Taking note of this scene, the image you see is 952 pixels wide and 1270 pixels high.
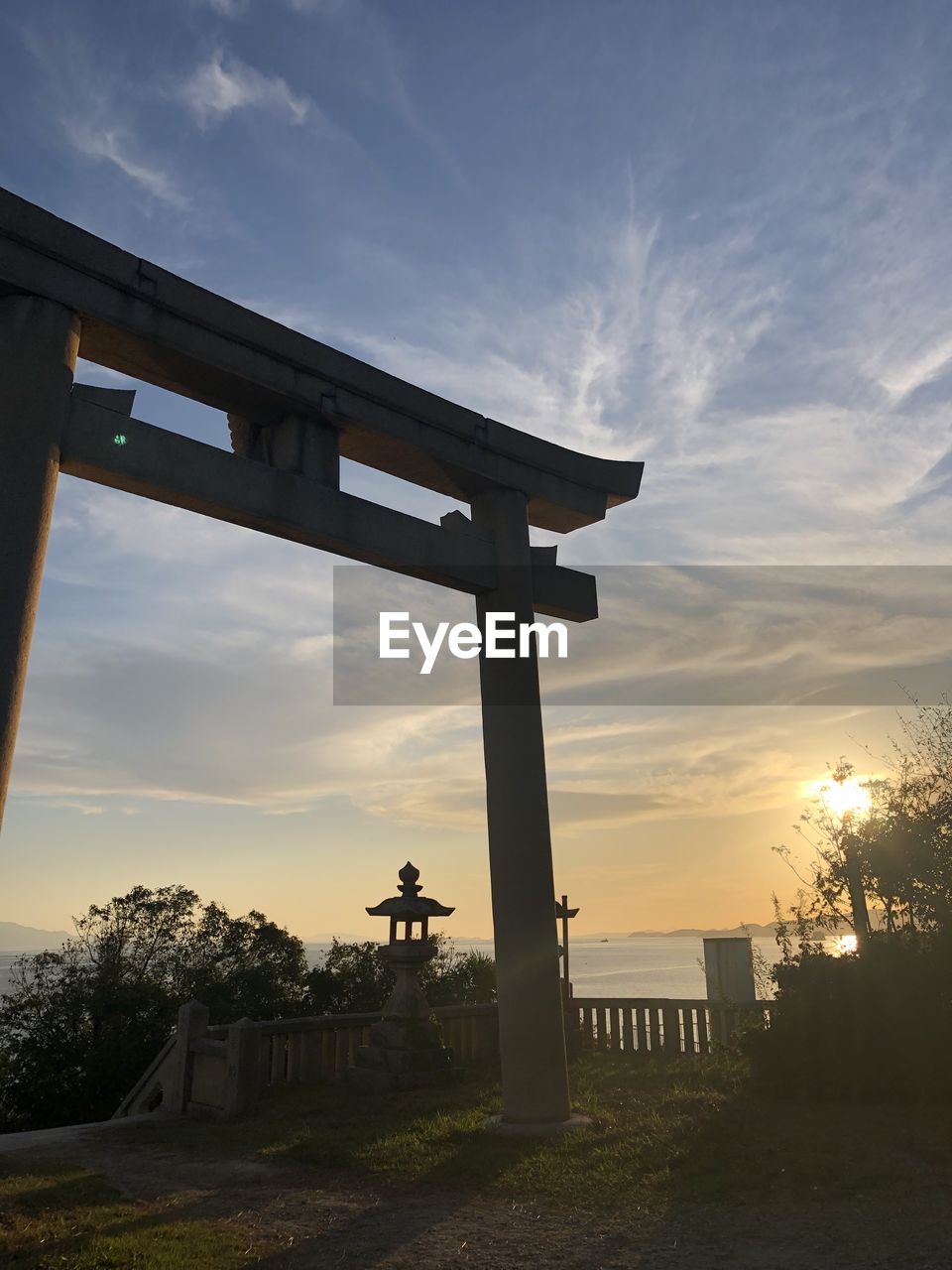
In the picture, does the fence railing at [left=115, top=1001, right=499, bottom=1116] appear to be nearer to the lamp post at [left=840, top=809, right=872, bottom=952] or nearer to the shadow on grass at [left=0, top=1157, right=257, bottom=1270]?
the shadow on grass at [left=0, top=1157, right=257, bottom=1270]

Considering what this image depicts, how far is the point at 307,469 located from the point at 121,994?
16077 mm

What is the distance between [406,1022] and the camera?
10742 millimetres

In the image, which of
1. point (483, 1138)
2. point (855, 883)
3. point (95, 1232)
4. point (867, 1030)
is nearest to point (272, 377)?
point (95, 1232)

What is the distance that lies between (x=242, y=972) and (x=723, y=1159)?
15997 millimetres

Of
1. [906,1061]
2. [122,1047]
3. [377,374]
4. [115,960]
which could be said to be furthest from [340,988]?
[377,374]

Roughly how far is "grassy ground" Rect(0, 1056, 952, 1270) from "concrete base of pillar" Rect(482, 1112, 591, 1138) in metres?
0.12

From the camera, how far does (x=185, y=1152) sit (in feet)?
25.1

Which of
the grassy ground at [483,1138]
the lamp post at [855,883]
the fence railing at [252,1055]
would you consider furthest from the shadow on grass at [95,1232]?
the lamp post at [855,883]

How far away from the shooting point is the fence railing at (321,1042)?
936cm

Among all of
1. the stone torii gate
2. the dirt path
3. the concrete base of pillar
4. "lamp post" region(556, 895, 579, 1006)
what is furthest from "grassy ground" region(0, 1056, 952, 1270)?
"lamp post" region(556, 895, 579, 1006)

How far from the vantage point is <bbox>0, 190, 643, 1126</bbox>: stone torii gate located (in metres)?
6.08

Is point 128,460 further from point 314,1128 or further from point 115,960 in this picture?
point 115,960

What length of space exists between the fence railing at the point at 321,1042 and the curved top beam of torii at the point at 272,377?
621cm

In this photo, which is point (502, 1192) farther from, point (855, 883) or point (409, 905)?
point (855, 883)
